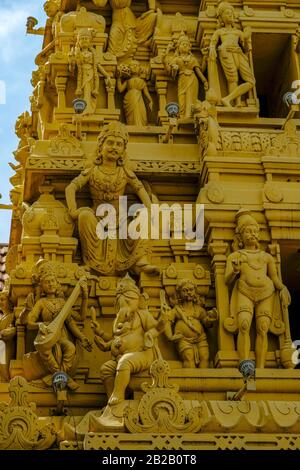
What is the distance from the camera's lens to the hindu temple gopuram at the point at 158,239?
15594mm

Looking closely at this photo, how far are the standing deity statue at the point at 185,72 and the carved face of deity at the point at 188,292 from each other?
372cm

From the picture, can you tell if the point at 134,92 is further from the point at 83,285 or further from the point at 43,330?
the point at 43,330

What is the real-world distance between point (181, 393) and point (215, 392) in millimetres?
469

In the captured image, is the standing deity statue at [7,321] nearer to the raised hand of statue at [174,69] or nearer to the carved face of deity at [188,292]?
the carved face of deity at [188,292]

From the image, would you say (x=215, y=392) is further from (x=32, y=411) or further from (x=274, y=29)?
(x=274, y=29)

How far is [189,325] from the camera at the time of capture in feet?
57.5

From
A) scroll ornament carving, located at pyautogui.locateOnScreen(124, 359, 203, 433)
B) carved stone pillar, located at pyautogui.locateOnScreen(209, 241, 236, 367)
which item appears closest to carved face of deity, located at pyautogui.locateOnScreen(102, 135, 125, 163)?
carved stone pillar, located at pyautogui.locateOnScreen(209, 241, 236, 367)

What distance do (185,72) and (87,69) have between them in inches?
62.3

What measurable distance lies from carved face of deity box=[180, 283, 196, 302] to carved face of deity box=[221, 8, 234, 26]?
5239 millimetres

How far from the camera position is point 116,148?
60.7 ft

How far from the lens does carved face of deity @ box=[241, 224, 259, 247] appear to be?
17.9m

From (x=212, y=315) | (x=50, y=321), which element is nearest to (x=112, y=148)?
(x=50, y=321)

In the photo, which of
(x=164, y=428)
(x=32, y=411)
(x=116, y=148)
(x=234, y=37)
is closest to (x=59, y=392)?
(x=32, y=411)

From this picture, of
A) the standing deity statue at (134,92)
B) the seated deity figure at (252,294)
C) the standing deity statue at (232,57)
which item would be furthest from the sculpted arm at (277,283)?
the standing deity statue at (134,92)
